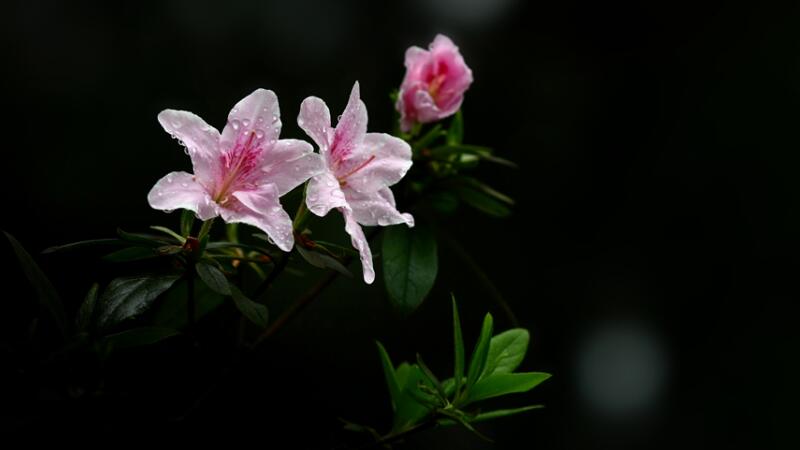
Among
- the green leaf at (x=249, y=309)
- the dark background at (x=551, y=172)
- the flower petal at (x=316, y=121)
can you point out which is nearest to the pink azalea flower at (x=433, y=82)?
the flower petal at (x=316, y=121)

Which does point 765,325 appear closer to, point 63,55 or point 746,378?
point 746,378

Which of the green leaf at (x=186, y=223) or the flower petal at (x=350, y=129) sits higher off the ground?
the flower petal at (x=350, y=129)

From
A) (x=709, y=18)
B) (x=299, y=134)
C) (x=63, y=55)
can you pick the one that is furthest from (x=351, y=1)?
(x=709, y=18)

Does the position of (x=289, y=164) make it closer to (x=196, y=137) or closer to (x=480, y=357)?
(x=196, y=137)

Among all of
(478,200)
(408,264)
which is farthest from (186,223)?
(478,200)

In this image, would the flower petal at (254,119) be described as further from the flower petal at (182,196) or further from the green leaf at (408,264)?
the green leaf at (408,264)

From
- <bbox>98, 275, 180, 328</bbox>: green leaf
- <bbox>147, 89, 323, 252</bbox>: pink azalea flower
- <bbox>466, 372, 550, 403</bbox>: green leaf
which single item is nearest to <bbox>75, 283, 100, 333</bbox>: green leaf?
<bbox>98, 275, 180, 328</bbox>: green leaf
